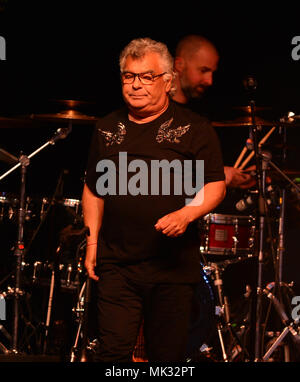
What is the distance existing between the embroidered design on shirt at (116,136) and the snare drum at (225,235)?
223 centimetres

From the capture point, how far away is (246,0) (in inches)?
233

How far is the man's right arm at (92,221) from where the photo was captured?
3.22m

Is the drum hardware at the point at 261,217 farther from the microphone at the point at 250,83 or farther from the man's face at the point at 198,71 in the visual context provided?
the man's face at the point at 198,71

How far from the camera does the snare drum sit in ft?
17.3

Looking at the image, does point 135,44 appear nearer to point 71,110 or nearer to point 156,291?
point 156,291

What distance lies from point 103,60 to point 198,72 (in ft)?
4.30

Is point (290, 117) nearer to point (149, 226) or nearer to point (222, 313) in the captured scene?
point (222, 313)

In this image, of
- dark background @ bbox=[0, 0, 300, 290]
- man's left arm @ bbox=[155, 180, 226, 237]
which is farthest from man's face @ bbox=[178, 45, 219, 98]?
man's left arm @ bbox=[155, 180, 226, 237]

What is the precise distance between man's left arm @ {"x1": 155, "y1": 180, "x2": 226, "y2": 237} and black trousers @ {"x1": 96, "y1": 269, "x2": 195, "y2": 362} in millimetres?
357

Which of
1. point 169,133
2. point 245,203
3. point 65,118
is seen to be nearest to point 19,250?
point 65,118

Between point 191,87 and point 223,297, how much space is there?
1.67 m

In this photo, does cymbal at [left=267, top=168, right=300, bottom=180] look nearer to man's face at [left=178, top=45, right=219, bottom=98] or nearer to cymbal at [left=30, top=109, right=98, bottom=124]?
man's face at [left=178, top=45, right=219, bottom=98]

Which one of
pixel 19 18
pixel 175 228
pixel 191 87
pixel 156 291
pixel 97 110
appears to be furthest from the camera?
pixel 97 110

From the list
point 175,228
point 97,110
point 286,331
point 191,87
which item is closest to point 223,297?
point 286,331
